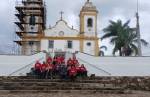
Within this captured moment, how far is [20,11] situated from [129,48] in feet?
42.3

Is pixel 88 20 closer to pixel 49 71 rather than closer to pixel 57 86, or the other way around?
Answer: pixel 49 71

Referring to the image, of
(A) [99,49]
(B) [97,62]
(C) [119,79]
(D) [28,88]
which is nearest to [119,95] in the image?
(D) [28,88]

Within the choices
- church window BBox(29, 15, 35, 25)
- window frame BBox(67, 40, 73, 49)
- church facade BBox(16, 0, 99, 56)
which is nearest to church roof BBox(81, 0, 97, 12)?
church facade BBox(16, 0, 99, 56)

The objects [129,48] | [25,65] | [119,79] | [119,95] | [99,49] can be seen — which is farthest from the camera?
[99,49]

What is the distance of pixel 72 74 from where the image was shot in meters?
29.3

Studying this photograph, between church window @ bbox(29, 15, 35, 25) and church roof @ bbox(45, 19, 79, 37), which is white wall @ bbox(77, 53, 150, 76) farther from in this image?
church window @ bbox(29, 15, 35, 25)

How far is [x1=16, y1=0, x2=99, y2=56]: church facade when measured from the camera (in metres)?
54.2

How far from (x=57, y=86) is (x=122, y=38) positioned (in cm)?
2663

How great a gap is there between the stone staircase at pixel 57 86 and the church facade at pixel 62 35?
24.4 m

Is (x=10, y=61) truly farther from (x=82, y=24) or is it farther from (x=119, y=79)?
(x=82, y=24)

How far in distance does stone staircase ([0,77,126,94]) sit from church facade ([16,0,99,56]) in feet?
80.1

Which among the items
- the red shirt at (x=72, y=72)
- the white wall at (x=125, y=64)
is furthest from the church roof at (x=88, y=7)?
the red shirt at (x=72, y=72)

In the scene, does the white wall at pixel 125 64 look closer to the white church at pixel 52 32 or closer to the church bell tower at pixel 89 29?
the white church at pixel 52 32

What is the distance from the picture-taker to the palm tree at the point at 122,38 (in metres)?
52.1
